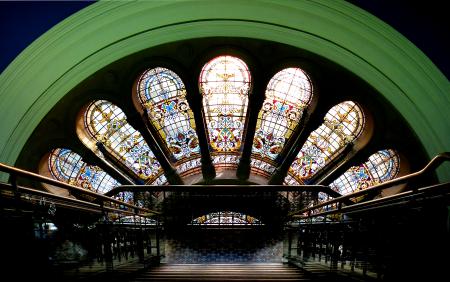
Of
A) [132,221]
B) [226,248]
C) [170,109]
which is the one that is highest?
[170,109]

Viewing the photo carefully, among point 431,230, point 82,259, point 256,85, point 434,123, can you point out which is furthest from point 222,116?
point 431,230

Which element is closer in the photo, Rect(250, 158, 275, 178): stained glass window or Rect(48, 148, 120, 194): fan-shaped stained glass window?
Rect(48, 148, 120, 194): fan-shaped stained glass window

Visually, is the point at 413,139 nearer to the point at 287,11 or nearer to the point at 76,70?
the point at 287,11

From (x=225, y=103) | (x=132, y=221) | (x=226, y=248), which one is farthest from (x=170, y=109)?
(x=132, y=221)

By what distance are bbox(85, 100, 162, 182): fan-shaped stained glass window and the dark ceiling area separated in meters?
7.97

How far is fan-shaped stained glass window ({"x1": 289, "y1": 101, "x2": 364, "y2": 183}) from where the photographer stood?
13.1m

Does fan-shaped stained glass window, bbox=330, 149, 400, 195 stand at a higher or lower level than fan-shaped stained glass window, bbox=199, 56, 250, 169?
lower

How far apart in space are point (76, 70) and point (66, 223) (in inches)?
167

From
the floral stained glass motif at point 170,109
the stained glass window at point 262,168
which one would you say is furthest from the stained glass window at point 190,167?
the stained glass window at point 262,168

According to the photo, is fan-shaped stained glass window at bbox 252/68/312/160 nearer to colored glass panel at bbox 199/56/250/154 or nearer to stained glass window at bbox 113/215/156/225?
colored glass panel at bbox 199/56/250/154

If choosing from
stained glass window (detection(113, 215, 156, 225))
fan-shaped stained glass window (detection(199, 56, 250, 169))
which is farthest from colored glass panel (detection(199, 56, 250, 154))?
stained glass window (detection(113, 215, 156, 225))

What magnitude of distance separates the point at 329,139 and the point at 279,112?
2.62 metres

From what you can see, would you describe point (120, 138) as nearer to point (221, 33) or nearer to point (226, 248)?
point (226, 248)

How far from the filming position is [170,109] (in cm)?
1351
